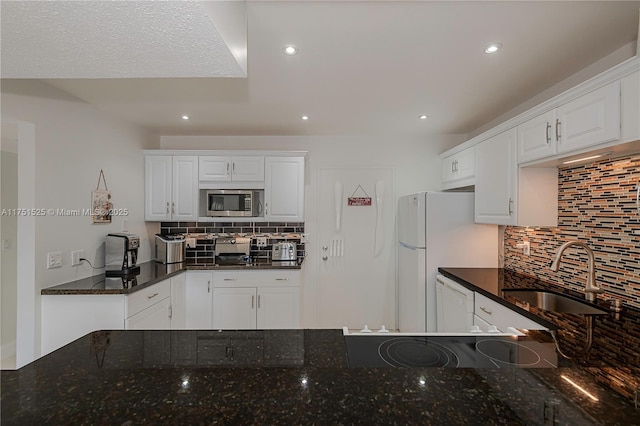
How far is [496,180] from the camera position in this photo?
2547mm

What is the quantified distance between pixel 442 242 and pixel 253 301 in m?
2.07

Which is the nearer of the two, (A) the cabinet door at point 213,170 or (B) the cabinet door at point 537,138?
(B) the cabinet door at point 537,138

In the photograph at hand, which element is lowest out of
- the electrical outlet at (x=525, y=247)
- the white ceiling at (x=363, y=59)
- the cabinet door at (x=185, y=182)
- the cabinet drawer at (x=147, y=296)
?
the cabinet drawer at (x=147, y=296)

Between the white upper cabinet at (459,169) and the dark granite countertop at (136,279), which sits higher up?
the white upper cabinet at (459,169)

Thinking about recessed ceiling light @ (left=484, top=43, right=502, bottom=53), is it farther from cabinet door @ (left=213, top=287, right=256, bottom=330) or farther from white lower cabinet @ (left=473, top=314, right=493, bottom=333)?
cabinet door @ (left=213, top=287, right=256, bottom=330)

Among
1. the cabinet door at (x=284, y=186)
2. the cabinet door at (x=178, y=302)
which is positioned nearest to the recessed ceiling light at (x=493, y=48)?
the cabinet door at (x=284, y=186)

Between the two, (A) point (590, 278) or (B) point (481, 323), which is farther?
(B) point (481, 323)

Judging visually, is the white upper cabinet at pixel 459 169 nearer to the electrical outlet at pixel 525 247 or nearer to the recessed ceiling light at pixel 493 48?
the electrical outlet at pixel 525 247

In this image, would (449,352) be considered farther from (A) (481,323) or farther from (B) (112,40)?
(B) (112,40)

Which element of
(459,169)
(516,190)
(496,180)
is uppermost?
(459,169)

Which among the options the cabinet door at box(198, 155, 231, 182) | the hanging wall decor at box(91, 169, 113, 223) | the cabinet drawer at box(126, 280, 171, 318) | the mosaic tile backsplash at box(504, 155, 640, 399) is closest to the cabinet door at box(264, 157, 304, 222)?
the cabinet door at box(198, 155, 231, 182)

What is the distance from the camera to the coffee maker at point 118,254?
274 cm

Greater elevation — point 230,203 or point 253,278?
point 230,203

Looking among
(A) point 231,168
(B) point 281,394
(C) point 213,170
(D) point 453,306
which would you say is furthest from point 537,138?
(C) point 213,170
